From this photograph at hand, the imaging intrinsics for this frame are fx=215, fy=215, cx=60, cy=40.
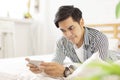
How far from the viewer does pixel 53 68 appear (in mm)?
971

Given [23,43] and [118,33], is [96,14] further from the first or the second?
[23,43]

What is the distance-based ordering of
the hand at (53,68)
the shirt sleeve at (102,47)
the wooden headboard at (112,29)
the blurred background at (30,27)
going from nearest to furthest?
the hand at (53,68) → the shirt sleeve at (102,47) → the wooden headboard at (112,29) → the blurred background at (30,27)

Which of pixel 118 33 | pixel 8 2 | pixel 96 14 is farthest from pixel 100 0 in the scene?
pixel 8 2

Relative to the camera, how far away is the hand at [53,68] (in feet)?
3.18

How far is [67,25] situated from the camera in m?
1.22

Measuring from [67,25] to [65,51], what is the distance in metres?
0.22

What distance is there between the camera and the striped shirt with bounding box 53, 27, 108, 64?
1.19m

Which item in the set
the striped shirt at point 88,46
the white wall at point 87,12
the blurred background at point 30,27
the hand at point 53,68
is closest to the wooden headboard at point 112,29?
the white wall at point 87,12

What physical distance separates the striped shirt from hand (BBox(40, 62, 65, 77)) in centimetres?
27

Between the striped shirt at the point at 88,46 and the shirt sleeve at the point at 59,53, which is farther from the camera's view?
the shirt sleeve at the point at 59,53

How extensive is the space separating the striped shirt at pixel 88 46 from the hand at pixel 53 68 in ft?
0.87

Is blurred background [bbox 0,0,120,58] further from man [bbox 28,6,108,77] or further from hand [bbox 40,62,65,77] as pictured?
hand [bbox 40,62,65,77]

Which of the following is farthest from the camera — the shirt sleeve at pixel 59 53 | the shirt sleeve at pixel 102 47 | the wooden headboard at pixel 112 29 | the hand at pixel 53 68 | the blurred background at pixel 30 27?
the blurred background at pixel 30 27

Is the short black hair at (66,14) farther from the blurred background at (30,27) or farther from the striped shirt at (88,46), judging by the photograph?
the blurred background at (30,27)
